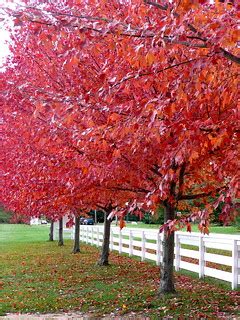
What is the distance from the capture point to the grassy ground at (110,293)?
973 centimetres

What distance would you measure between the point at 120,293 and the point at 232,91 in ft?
21.6

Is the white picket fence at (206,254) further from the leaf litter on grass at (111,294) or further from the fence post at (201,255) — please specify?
the leaf litter on grass at (111,294)

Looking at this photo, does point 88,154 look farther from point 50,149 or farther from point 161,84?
point 161,84

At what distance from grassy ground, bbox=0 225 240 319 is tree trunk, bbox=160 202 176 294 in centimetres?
29

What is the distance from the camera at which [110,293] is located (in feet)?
38.5

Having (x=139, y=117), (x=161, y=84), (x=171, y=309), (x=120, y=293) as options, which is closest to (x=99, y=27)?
(x=139, y=117)

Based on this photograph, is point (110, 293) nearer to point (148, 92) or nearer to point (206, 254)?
point (206, 254)

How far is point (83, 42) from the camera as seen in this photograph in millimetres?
5426

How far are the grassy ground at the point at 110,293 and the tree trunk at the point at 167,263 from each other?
0.29m

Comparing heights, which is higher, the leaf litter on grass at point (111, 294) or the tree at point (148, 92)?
the tree at point (148, 92)

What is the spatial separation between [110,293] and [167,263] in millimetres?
1522

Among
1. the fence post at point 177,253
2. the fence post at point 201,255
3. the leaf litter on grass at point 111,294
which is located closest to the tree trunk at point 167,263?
the leaf litter on grass at point 111,294

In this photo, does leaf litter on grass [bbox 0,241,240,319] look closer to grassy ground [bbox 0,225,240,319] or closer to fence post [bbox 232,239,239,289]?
grassy ground [bbox 0,225,240,319]

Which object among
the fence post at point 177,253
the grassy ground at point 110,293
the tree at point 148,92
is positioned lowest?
the grassy ground at point 110,293
